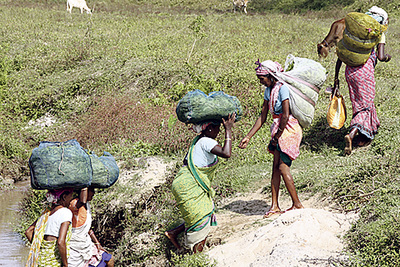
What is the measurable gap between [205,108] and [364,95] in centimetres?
363

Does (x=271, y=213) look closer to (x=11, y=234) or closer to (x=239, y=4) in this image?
(x=11, y=234)

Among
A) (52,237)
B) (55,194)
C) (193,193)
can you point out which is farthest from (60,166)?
(193,193)

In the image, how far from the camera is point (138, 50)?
1384 cm

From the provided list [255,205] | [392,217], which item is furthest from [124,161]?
[392,217]

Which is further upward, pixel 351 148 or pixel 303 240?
pixel 303 240

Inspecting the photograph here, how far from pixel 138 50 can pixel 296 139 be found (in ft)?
30.5

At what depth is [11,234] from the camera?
7.91 meters

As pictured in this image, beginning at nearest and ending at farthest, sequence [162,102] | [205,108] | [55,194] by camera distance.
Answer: [55,194] < [205,108] < [162,102]

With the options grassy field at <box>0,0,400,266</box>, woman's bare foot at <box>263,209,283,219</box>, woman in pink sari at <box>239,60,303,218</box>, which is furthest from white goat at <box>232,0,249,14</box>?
woman's bare foot at <box>263,209,283,219</box>

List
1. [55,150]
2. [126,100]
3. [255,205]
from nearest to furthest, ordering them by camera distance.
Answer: [55,150] < [255,205] < [126,100]

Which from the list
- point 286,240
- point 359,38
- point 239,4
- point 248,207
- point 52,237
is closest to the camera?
point 52,237

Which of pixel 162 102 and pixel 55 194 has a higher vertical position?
pixel 55 194

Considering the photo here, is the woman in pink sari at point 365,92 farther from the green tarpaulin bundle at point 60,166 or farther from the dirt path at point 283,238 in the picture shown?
the green tarpaulin bundle at point 60,166

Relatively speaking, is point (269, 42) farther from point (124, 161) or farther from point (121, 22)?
point (124, 161)
